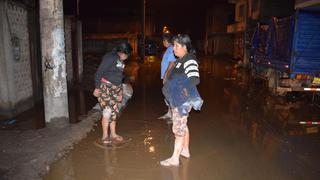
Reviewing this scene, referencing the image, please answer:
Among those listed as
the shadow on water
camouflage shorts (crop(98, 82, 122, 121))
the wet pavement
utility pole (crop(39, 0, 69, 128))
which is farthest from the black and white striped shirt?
utility pole (crop(39, 0, 69, 128))

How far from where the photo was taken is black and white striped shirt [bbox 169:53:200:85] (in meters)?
4.56

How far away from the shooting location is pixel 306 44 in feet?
33.4

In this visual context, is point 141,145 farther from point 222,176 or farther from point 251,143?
point 251,143

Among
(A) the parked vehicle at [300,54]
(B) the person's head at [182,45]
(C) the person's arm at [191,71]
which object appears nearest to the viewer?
(C) the person's arm at [191,71]

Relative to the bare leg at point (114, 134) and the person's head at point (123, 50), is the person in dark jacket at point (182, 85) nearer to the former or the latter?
the person's head at point (123, 50)

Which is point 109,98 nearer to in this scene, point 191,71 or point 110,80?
point 110,80

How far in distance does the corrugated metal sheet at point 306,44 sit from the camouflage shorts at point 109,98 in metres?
6.84

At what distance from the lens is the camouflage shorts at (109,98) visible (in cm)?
555

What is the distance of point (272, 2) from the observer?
2627 centimetres

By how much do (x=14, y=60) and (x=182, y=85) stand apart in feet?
15.8

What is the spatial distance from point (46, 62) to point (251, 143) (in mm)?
4375

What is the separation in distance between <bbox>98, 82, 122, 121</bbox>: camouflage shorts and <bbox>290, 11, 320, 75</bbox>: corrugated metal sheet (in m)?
6.84

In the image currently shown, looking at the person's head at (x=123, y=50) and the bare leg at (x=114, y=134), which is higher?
the person's head at (x=123, y=50)

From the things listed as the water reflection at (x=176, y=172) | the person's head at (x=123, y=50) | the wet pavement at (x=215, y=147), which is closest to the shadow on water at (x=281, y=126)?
the wet pavement at (x=215, y=147)
